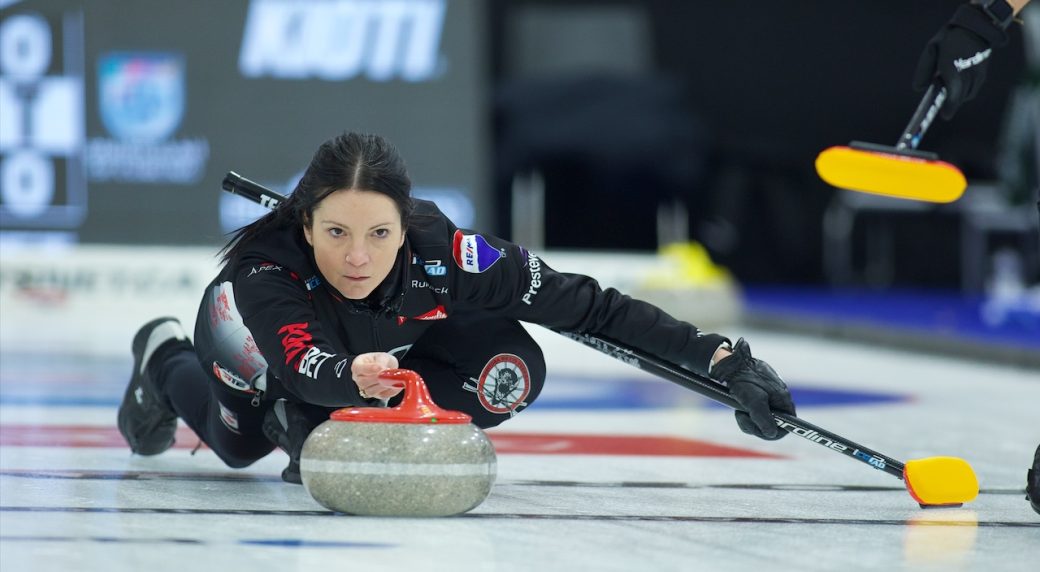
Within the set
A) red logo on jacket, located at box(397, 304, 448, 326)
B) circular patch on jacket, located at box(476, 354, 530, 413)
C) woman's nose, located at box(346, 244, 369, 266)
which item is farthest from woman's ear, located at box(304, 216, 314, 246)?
circular patch on jacket, located at box(476, 354, 530, 413)

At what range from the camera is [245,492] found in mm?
2822

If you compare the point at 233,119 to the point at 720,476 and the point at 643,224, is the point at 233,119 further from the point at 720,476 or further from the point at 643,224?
the point at 720,476

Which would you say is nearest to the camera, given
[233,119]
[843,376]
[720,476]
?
[720,476]

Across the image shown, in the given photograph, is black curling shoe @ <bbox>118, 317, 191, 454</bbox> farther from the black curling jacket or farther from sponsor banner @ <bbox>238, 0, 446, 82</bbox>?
sponsor banner @ <bbox>238, 0, 446, 82</bbox>

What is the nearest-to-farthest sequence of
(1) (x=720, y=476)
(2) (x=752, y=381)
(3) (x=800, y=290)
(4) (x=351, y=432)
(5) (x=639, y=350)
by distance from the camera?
(4) (x=351, y=432)
(2) (x=752, y=381)
(5) (x=639, y=350)
(1) (x=720, y=476)
(3) (x=800, y=290)

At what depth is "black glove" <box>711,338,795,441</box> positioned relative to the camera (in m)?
2.76

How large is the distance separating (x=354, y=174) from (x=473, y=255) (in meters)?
0.32

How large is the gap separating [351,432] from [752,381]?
0.76m

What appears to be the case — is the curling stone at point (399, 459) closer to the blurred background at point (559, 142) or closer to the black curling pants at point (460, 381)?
the black curling pants at point (460, 381)

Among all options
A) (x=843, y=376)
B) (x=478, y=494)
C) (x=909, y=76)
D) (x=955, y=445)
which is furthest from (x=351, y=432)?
(x=909, y=76)

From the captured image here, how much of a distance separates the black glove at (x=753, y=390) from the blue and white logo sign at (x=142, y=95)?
6977 millimetres

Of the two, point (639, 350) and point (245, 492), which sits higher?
point (639, 350)

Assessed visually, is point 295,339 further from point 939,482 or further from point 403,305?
point 939,482

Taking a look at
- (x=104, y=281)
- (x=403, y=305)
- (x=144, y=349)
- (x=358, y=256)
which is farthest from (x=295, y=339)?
(x=104, y=281)
